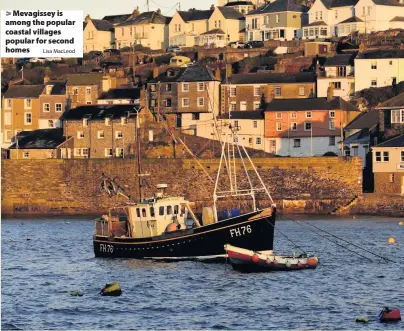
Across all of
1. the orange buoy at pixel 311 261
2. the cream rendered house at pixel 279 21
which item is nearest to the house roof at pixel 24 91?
the cream rendered house at pixel 279 21

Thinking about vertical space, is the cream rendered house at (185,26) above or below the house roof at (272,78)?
above

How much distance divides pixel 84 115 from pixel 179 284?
51186mm

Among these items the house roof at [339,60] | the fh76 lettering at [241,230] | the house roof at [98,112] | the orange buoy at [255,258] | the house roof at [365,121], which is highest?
the house roof at [339,60]

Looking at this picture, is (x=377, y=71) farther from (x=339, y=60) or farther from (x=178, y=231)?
(x=178, y=231)

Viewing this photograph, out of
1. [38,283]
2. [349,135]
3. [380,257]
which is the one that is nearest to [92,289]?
[38,283]

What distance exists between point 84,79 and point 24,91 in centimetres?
565

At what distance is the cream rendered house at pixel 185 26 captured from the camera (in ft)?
465

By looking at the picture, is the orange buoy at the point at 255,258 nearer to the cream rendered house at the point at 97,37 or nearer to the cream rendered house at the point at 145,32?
the cream rendered house at the point at 145,32

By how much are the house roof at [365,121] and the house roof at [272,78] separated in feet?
32.9

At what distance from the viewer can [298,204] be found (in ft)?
288

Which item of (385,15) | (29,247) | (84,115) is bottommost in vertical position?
(29,247)

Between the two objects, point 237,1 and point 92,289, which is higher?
point 237,1

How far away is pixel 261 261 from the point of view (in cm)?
5147

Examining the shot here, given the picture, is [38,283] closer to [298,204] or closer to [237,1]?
[298,204]
